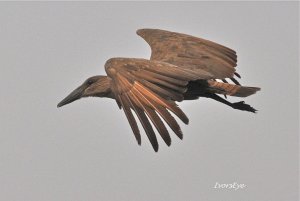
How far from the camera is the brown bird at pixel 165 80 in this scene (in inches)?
486

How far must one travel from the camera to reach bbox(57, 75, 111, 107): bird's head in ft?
51.5

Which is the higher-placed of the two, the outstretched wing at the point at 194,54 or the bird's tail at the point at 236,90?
the outstretched wing at the point at 194,54

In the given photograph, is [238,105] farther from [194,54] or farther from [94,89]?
[94,89]

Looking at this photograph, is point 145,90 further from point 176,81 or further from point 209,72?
point 209,72

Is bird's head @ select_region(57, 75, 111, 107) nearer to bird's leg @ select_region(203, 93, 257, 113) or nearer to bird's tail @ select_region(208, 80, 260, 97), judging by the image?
bird's leg @ select_region(203, 93, 257, 113)

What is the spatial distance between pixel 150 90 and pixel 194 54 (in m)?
3.54

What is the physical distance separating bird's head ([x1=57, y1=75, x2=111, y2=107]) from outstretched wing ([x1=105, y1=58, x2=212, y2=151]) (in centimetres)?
186

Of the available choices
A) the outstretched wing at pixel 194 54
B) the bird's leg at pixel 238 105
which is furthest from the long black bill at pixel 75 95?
the bird's leg at pixel 238 105

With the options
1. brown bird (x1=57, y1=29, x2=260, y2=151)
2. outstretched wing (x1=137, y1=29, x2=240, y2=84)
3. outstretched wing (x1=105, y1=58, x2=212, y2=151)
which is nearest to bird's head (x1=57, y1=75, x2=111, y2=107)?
brown bird (x1=57, y1=29, x2=260, y2=151)

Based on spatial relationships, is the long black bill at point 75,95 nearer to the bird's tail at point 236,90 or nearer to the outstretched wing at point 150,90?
the outstretched wing at point 150,90

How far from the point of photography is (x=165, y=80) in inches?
512

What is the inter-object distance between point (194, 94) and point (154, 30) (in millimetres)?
3233

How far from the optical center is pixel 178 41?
667 inches

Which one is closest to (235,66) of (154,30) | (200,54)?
(200,54)
